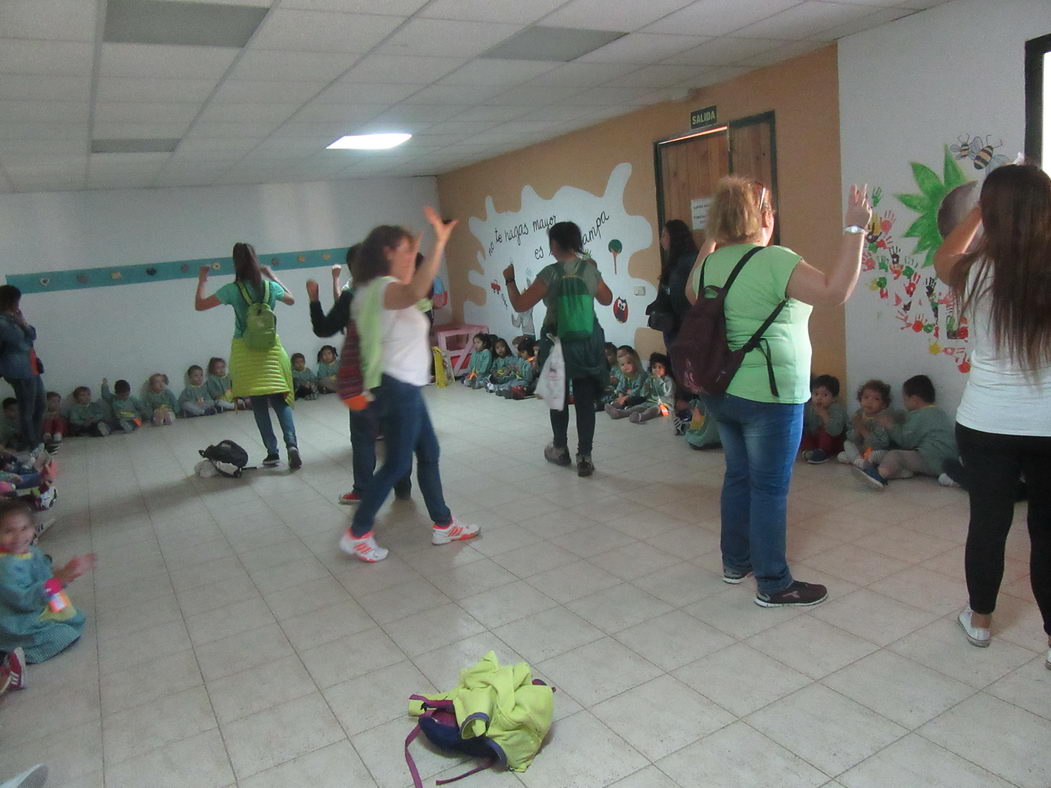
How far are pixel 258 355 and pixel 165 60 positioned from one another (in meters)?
2.10

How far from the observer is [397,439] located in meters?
3.44

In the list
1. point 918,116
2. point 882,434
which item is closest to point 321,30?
point 918,116

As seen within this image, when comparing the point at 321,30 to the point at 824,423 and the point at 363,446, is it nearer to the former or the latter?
the point at 363,446

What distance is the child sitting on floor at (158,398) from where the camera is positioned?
8266 millimetres

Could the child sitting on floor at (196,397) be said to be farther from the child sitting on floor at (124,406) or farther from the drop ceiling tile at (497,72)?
the drop ceiling tile at (497,72)

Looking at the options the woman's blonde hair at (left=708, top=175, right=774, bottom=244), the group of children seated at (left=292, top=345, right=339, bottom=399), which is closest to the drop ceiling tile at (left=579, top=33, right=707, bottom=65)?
the woman's blonde hair at (left=708, top=175, right=774, bottom=244)

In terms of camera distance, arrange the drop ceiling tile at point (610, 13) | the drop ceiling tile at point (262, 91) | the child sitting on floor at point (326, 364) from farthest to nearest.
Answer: the child sitting on floor at point (326, 364), the drop ceiling tile at point (262, 91), the drop ceiling tile at point (610, 13)

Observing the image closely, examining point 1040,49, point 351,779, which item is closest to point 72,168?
point 351,779

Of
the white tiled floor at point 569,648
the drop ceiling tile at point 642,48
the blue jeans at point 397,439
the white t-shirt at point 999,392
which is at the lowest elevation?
the white tiled floor at point 569,648

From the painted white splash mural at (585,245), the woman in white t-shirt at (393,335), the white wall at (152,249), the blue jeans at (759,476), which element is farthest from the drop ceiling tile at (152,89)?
the white wall at (152,249)

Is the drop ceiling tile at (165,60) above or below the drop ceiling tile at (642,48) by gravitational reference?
below

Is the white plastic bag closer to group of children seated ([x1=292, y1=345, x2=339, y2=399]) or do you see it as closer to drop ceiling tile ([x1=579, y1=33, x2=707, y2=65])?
drop ceiling tile ([x1=579, y1=33, x2=707, y2=65])

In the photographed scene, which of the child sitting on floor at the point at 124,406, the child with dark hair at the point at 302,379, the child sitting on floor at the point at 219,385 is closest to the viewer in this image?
the child sitting on floor at the point at 124,406

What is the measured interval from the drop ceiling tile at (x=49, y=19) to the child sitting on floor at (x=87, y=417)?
550 centimetres
